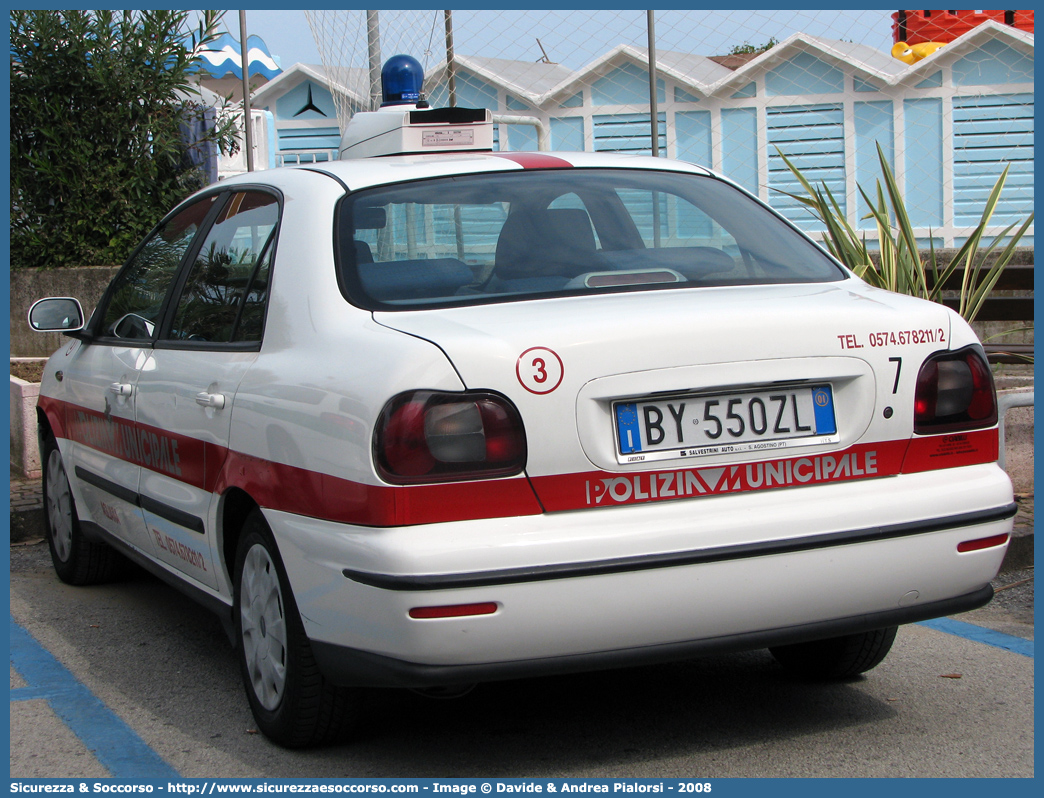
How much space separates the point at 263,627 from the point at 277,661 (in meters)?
0.11

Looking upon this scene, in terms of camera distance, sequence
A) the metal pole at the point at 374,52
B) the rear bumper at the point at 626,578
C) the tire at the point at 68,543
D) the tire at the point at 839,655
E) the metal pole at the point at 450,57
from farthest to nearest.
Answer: the metal pole at the point at 374,52 < the metal pole at the point at 450,57 < the tire at the point at 68,543 < the tire at the point at 839,655 < the rear bumper at the point at 626,578

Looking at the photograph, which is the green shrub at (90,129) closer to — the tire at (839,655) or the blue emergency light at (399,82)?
the blue emergency light at (399,82)

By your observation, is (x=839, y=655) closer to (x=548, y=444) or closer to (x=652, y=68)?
(x=548, y=444)

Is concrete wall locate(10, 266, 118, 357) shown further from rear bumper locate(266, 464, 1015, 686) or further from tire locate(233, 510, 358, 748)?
rear bumper locate(266, 464, 1015, 686)

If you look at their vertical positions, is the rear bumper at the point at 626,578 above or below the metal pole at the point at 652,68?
below

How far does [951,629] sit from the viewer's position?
4.57 metres

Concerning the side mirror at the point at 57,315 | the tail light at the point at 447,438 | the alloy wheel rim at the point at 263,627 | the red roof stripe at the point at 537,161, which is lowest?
the alloy wheel rim at the point at 263,627

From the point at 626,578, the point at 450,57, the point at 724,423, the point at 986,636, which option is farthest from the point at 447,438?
the point at 450,57

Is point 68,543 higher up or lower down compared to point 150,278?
lower down

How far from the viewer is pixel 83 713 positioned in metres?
3.80

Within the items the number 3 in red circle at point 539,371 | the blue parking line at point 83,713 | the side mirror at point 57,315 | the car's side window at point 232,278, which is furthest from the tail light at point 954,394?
the side mirror at point 57,315

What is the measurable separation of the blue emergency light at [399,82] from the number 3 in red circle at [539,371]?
15.5 feet

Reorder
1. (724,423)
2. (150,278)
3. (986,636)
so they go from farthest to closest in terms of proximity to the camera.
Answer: (150,278), (986,636), (724,423)

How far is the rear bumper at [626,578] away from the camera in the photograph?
273 cm
